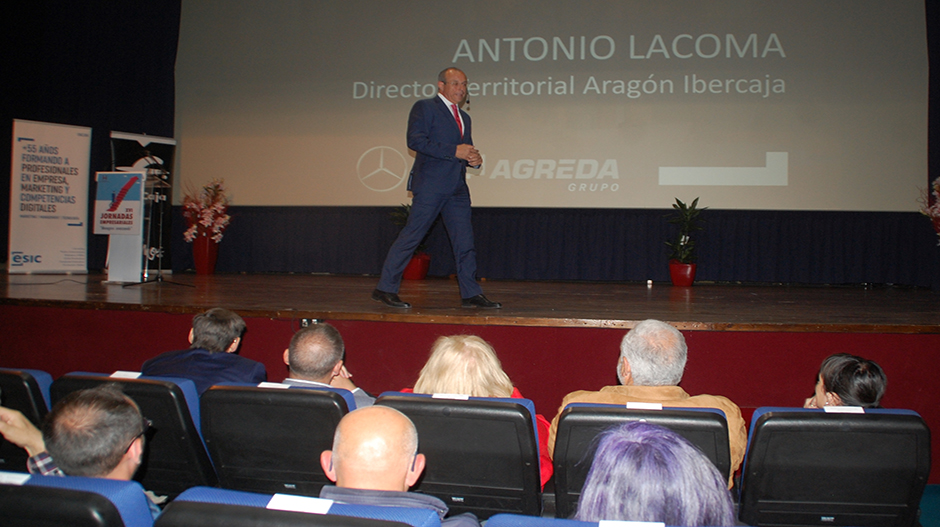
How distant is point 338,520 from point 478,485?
867 millimetres

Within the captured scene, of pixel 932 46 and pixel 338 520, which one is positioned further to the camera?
pixel 932 46

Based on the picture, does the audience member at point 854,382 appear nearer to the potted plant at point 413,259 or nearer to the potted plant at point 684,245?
the potted plant at point 684,245

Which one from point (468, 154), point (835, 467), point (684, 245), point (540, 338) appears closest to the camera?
point (835, 467)

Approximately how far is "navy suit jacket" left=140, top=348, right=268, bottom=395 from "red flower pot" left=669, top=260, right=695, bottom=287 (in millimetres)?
5220

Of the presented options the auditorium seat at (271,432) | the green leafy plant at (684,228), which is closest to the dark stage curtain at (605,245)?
the green leafy plant at (684,228)

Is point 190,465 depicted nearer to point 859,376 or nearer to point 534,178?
point 859,376

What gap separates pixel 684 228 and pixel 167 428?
5.61m

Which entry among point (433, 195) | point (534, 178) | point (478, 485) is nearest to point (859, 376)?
point (478, 485)

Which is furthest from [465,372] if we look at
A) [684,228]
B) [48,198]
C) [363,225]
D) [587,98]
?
[48,198]

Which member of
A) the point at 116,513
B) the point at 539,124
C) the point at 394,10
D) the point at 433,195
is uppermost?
the point at 394,10

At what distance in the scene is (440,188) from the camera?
3.47 m

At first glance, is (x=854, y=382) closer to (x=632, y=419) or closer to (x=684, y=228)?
(x=632, y=419)

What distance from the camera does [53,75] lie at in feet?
25.7

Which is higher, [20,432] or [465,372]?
[465,372]
